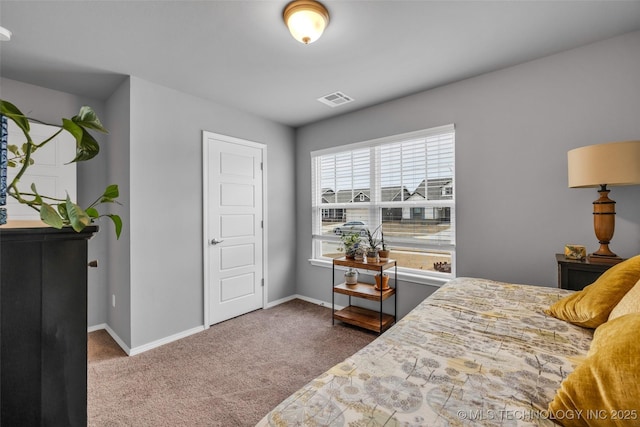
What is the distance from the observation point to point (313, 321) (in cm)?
328

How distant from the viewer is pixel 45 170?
278 cm

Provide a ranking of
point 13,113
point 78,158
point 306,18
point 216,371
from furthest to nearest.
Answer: point 216,371, point 306,18, point 78,158, point 13,113

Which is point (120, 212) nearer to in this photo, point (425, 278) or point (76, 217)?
point (76, 217)

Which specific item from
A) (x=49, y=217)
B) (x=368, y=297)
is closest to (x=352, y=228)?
(x=368, y=297)

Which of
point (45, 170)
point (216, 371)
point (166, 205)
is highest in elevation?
point (45, 170)

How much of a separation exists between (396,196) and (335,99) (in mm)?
1315

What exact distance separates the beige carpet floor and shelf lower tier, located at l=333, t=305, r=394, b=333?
0.10m

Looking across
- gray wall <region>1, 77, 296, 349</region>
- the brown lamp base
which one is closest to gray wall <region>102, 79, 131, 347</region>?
gray wall <region>1, 77, 296, 349</region>

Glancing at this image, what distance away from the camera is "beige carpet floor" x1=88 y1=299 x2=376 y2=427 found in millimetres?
1826

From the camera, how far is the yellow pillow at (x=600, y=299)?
4.23ft

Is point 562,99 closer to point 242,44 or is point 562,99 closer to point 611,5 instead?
point 611,5

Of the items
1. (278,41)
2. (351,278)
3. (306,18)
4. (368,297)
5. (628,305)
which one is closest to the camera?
(628,305)

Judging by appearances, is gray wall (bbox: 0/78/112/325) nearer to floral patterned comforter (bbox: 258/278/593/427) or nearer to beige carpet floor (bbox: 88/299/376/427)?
beige carpet floor (bbox: 88/299/376/427)

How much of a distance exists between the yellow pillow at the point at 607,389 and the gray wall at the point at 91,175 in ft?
12.2
